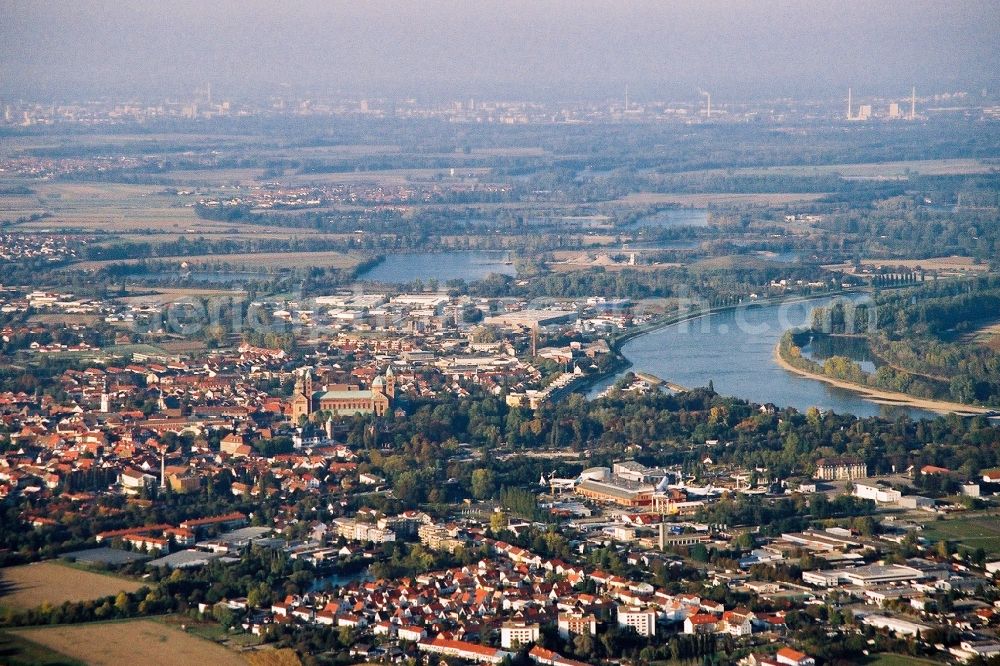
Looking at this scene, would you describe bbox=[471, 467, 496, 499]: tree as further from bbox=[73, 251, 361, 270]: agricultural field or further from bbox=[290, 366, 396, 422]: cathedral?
bbox=[73, 251, 361, 270]: agricultural field

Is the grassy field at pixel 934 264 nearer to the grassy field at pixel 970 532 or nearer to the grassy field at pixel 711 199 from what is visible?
the grassy field at pixel 711 199

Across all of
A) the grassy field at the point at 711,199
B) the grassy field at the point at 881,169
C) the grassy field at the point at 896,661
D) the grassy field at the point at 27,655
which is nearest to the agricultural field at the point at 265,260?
the grassy field at the point at 711,199

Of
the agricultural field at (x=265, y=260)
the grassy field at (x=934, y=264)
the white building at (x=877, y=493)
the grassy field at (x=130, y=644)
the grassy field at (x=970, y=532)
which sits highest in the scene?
the grassy field at (x=130, y=644)

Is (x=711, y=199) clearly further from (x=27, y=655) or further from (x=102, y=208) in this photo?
(x=27, y=655)

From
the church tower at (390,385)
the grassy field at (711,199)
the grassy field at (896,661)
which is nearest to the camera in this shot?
the grassy field at (896,661)

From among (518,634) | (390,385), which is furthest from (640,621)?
(390,385)

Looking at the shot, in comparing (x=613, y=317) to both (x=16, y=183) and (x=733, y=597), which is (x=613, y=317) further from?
(x=16, y=183)

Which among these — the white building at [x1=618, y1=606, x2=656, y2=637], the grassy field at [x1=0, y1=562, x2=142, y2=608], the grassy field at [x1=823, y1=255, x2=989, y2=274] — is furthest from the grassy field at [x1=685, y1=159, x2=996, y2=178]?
the white building at [x1=618, y1=606, x2=656, y2=637]
